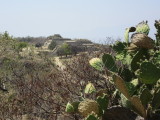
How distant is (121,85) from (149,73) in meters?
0.19

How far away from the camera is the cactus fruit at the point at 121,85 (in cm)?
204

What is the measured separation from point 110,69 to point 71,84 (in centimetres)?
396

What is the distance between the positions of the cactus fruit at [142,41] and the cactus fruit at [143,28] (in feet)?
0.52

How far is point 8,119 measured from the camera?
21.3 feet

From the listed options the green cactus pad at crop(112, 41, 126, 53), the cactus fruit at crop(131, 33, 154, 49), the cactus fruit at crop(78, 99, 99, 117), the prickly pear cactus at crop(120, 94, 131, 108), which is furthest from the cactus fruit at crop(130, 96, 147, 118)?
the green cactus pad at crop(112, 41, 126, 53)

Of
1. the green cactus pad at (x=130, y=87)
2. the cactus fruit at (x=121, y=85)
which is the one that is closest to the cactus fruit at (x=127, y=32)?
the green cactus pad at (x=130, y=87)

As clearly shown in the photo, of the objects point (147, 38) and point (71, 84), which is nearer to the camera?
point (147, 38)

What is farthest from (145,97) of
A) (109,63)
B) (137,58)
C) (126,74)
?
(109,63)

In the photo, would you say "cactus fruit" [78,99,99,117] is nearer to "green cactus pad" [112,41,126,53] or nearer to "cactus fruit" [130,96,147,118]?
"cactus fruit" [130,96,147,118]

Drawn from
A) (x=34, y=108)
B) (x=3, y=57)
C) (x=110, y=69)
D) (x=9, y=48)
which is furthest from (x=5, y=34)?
(x=110, y=69)

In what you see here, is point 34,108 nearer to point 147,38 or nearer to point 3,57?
point 147,38

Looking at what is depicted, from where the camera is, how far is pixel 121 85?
2080mm

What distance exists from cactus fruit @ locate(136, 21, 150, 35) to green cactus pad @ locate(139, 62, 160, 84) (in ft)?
1.72

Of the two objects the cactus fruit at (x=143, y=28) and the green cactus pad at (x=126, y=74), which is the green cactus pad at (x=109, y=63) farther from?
the cactus fruit at (x=143, y=28)
